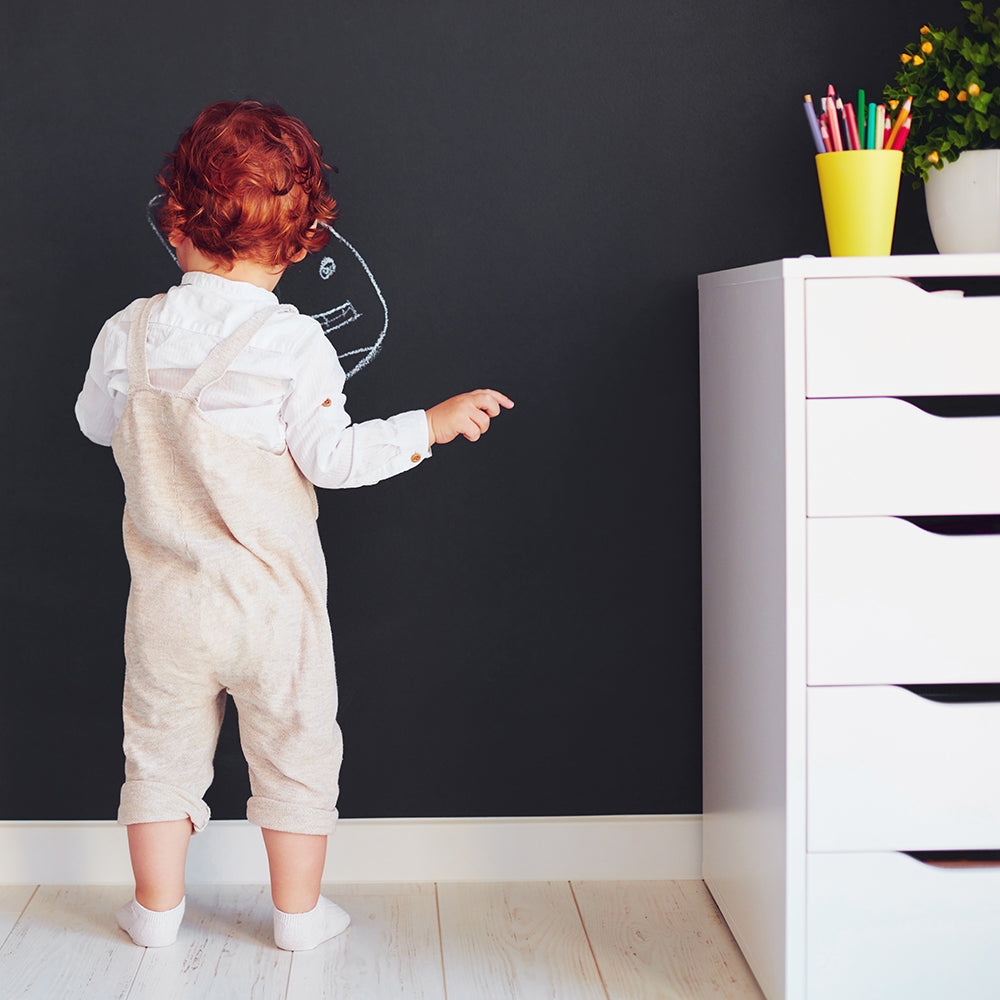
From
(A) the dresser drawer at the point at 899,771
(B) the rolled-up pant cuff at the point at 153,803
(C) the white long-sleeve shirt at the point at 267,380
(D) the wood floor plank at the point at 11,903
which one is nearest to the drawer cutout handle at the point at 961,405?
(A) the dresser drawer at the point at 899,771

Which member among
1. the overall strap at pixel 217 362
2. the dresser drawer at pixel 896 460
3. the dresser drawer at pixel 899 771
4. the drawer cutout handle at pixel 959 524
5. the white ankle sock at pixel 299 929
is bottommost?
the white ankle sock at pixel 299 929

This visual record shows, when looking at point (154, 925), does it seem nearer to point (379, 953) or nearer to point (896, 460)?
point (379, 953)

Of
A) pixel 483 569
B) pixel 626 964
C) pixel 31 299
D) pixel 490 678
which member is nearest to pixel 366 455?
pixel 483 569

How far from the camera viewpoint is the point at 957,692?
1408 millimetres

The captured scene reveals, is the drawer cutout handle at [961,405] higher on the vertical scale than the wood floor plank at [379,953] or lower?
higher

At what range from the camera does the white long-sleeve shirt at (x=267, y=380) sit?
4.53ft

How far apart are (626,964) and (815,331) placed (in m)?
0.82

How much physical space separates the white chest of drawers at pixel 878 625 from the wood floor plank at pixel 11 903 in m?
1.01

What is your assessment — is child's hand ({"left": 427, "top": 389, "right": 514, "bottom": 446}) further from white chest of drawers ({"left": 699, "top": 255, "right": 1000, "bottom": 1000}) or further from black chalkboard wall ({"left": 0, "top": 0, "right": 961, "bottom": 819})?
white chest of drawers ({"left": 699, "top": 255, "right": 1000, "bottom": 1000})

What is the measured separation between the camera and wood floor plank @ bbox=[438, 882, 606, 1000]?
1445 millimetres

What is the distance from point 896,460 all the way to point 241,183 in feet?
2.63

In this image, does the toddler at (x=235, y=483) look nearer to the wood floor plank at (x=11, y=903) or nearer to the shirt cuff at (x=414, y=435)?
the shirt cuff at (x=414, y=435)

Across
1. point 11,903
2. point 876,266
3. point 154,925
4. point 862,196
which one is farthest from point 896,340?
point 11,903

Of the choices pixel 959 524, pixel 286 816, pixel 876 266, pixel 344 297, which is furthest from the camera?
pixel 344 297
